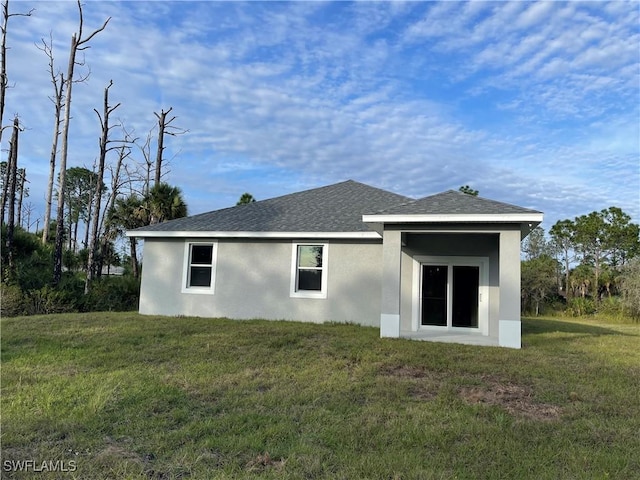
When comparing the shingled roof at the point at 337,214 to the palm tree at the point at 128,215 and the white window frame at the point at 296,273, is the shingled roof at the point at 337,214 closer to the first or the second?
the white window frame at the point at 296,273

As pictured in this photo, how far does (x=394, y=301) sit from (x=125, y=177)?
23.7m

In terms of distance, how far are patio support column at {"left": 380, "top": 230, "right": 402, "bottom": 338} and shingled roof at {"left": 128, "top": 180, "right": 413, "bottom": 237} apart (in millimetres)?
1891

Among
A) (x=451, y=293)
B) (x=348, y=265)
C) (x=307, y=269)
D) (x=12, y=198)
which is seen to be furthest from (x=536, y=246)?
(x=12, y=198)

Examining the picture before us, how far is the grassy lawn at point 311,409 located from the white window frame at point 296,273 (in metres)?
3.59

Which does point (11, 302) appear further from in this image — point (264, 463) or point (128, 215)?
→ point (264, 463)

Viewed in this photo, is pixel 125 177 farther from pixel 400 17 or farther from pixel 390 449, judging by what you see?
pixel 390 449

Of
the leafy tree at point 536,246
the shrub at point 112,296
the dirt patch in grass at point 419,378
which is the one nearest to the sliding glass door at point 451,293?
the dirt patch in grass at point 419,378

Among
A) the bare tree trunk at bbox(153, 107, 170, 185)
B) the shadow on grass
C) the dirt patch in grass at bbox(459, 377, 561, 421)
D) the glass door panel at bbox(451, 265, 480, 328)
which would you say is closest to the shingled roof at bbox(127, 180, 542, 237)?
the glass door panel at bbox(451, 265, 480, 328)

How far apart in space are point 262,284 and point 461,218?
252 inches

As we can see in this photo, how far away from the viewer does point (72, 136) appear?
2306 centimetres

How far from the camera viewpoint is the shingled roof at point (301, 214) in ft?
43.4

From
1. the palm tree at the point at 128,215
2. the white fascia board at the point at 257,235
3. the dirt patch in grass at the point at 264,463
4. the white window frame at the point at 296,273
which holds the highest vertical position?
the palm tree at the point at 128,215

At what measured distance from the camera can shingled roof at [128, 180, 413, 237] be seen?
13.2 meters

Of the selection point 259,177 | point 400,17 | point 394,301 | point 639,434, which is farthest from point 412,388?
point 259,177
